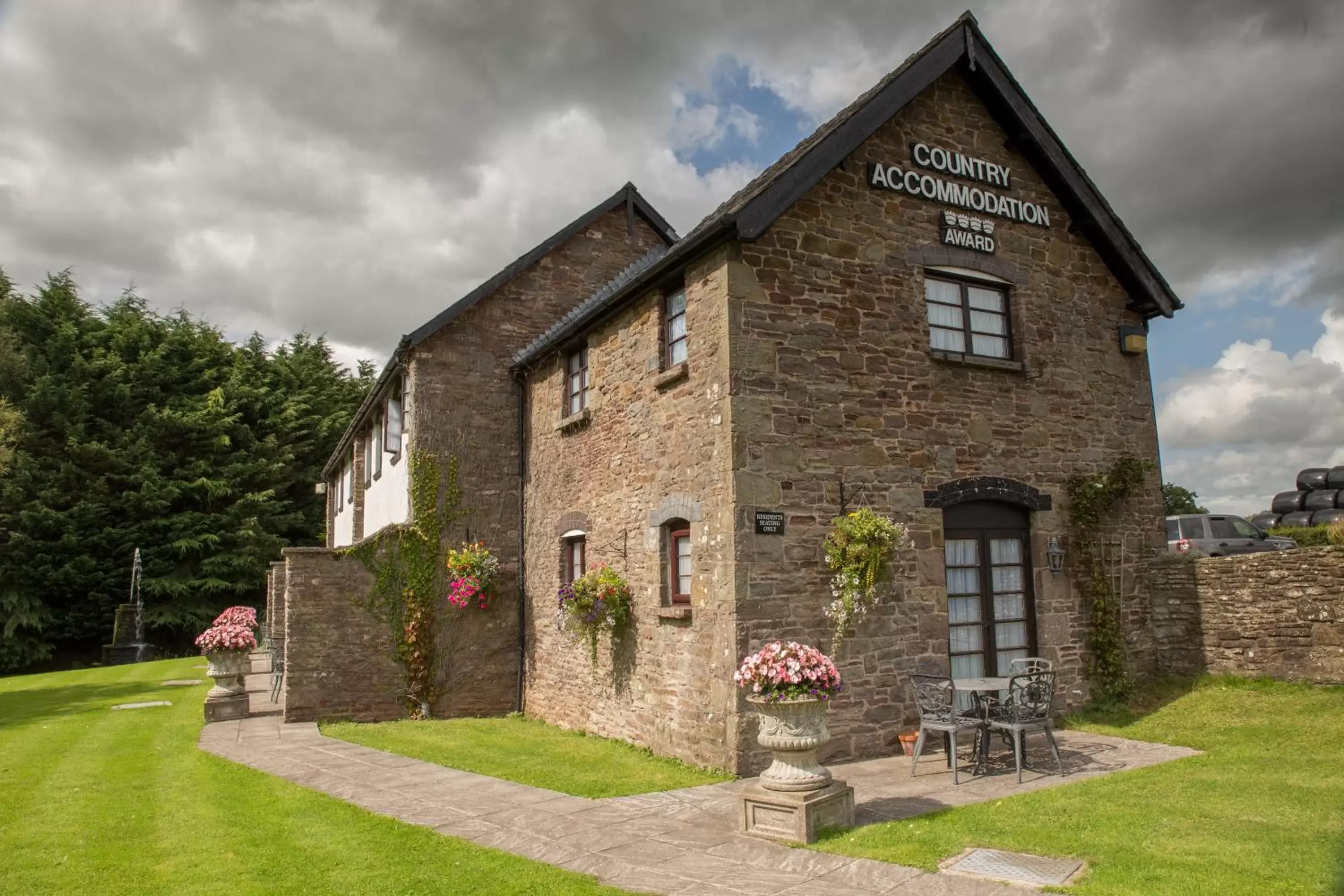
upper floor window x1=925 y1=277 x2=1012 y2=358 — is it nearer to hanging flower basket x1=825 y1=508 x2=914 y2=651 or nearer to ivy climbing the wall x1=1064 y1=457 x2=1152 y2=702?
ivy climbing the wall x1=1064 y1=457 x2=1152 y2=702

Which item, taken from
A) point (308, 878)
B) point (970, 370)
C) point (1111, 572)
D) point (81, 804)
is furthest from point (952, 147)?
point (81, 804)

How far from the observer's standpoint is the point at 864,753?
9406 mm

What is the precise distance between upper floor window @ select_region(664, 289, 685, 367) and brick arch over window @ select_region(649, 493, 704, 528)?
1.62m

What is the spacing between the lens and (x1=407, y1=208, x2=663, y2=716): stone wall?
14797mm

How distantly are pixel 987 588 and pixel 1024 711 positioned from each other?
8.36ft

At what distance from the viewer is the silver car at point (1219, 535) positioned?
18062 millimetres

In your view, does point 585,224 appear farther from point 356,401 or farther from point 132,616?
point 356,401

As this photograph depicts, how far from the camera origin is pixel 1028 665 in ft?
34.6

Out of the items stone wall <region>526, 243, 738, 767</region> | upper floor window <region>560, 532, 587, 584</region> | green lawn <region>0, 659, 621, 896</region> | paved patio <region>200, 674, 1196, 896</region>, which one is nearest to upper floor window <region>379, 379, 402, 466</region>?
stone wall <region>526, 243, 738, 767</region>

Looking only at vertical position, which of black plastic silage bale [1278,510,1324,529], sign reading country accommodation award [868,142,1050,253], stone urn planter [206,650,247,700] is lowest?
stone urn planter [206,650,247,700]

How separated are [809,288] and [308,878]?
735 cm

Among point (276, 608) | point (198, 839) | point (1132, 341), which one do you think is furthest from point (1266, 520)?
point (198, 839)

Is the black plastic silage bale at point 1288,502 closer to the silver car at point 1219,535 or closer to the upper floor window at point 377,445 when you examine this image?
the silver car at point 1219,535

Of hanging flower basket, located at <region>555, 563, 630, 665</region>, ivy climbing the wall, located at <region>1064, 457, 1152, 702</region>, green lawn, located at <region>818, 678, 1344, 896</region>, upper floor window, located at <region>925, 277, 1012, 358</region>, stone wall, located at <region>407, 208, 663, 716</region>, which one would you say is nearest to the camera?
green lawn, located at <region>818, 678, 1344, 896</region>
